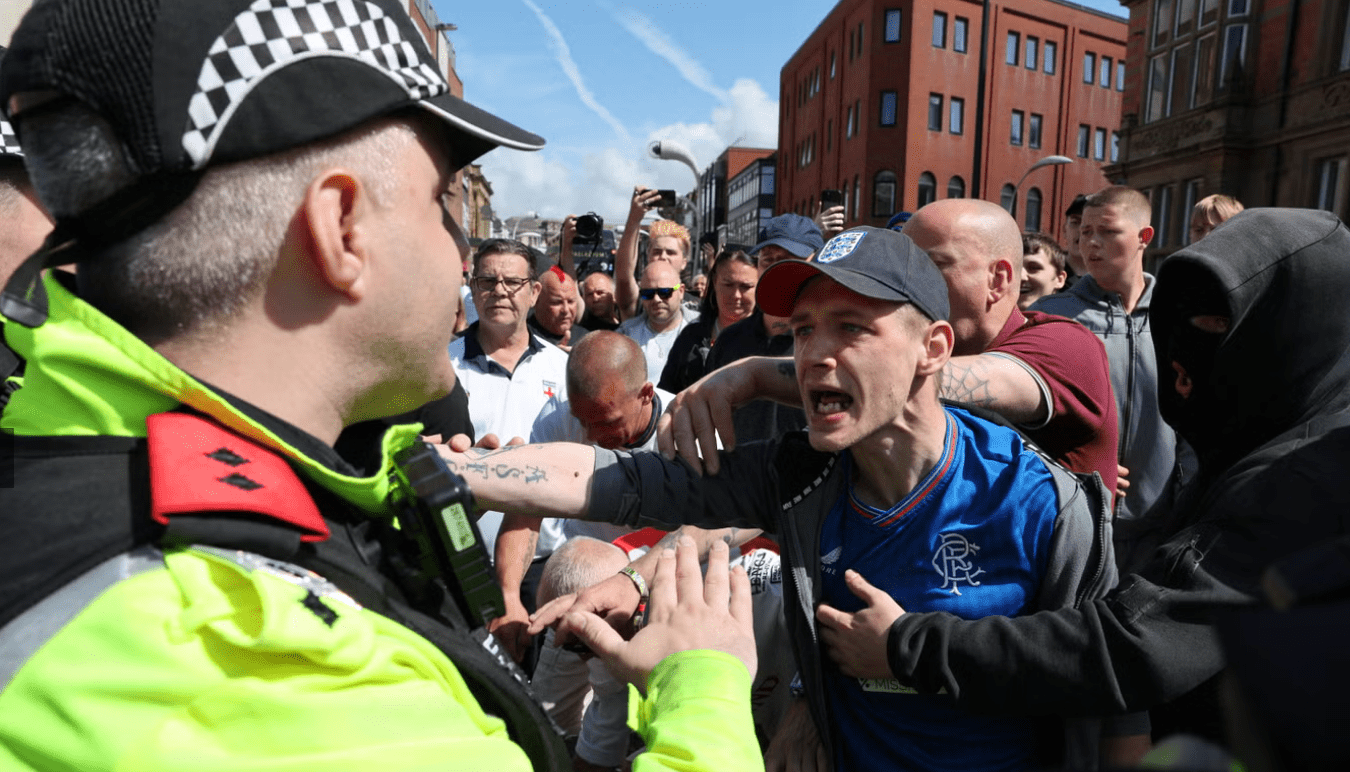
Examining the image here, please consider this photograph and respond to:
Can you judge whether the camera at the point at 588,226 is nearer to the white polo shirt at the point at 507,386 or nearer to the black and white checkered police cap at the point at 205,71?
the white polo shirt at the point at 507,386

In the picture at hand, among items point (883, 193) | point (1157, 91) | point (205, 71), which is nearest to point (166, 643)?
point (205, 71)

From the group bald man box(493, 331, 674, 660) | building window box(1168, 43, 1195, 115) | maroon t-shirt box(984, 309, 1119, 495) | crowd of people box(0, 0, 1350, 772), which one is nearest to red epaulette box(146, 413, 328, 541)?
crowd of people box(0, 0, 1350, 772)

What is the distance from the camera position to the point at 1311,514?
5.25 feet

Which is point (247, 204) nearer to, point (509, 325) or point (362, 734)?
point (362, 734)

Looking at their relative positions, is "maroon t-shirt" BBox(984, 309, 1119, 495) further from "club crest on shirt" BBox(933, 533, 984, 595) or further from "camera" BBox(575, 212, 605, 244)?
"camera" BBox(575, 212, 605, 244)

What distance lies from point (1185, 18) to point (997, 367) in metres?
28.6

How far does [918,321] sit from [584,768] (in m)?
2.07

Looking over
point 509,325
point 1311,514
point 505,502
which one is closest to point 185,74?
point 505,502

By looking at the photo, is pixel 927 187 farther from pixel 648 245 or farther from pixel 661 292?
pixel 661 292

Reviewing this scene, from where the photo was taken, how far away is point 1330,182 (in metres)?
19.6

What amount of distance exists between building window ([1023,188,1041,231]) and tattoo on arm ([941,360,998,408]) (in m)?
43.6

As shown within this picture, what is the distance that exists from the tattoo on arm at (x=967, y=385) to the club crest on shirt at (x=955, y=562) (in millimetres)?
446

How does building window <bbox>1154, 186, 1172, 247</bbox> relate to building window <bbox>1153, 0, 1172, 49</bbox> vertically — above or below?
below

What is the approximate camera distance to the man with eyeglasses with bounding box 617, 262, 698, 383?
6355 millimetres
